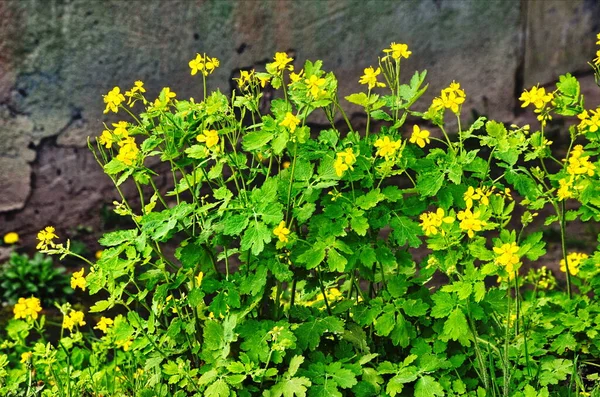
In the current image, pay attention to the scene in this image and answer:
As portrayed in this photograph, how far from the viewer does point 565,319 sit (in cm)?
242

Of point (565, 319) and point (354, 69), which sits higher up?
point (354, 69)

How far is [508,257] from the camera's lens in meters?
1.93

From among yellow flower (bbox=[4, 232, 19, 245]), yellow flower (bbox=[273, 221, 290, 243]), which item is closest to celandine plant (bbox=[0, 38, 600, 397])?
yellow flower (bbox=[273, 221, 290, 243])

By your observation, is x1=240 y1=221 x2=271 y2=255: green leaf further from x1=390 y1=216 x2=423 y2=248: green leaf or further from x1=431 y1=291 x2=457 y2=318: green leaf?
x1=431 y1=291 x2=457 y2=318: green leaf

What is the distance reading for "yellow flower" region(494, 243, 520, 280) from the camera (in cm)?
193

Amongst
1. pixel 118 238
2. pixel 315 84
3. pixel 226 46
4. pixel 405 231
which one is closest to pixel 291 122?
pixel 315 84

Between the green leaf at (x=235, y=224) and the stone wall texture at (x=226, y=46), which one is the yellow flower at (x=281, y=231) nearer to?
the green leaf at (x=235, y=224)

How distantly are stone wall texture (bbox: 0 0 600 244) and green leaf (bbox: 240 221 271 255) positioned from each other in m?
2.15

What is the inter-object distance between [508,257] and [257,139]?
690mm

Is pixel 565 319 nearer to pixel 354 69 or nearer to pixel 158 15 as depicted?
pixel 354 69

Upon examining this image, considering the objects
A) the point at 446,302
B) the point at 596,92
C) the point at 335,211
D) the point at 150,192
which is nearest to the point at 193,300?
the point at 335,211

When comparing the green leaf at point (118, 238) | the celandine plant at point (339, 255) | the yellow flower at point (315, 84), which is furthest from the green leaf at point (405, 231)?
the green leaf at point (118, 238)

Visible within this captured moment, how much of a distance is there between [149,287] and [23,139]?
2.08 metres

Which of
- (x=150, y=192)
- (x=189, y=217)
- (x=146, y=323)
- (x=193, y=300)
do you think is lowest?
(x=150, y=192)
